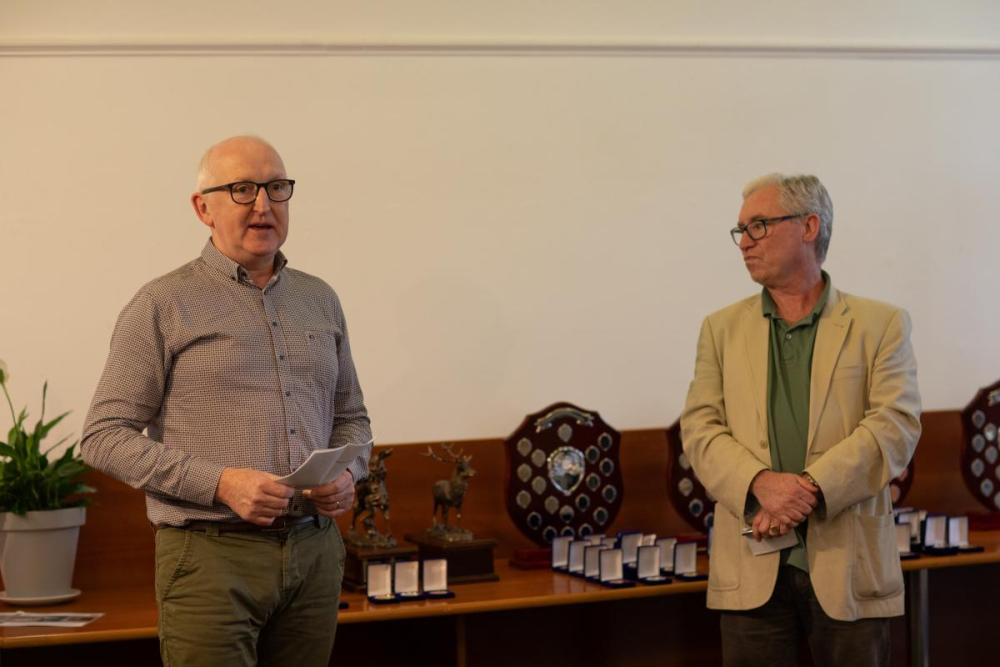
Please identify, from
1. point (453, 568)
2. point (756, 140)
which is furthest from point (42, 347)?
point (756, 140)

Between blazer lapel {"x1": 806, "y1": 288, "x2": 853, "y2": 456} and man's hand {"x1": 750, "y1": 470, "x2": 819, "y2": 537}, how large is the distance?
0.35 ft

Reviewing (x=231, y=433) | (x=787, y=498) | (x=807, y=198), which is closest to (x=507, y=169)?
(x=807, y=198)

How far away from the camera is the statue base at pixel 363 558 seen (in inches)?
121

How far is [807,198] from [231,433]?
5.02 feet

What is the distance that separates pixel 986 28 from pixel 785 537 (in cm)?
242

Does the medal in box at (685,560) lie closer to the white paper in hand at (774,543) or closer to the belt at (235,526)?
the white paper in hand at (774,543)

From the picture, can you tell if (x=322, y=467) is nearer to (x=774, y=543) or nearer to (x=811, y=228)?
(x=774, y=543)

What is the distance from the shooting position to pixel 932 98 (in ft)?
13.4

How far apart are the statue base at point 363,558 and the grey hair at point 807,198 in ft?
4.38

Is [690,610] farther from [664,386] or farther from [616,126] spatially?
[616,126]

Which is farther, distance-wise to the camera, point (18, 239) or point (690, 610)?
point (690, 610)

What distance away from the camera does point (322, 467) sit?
2.03 meters

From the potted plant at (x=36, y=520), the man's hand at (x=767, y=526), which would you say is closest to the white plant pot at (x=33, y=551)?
the potted plant at (x=36, y=520)

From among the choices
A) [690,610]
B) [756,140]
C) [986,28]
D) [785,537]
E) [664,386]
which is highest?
[986,28]
